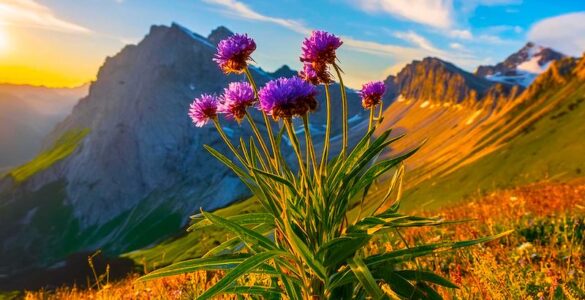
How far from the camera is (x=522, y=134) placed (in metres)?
169

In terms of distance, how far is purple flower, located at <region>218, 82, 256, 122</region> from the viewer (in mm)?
4863

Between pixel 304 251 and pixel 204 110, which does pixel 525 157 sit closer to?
pixel 204 110

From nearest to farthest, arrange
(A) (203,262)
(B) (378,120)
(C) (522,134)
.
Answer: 1. (A) (203,262)
2. (B) (378,120)
3. (C) (522,134)

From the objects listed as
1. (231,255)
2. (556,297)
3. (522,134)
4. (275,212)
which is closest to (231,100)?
(275,212)

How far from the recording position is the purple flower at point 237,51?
4898mm

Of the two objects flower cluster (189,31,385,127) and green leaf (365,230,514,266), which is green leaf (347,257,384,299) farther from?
flower cluster (189,31,385,127)

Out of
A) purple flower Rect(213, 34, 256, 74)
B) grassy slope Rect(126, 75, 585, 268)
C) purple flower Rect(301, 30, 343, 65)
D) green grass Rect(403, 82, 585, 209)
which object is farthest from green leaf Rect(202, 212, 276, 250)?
green grass Rect(403, 82, 585, 209)

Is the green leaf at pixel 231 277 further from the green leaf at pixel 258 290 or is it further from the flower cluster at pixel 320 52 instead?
the flower cluster at pixel 320 52

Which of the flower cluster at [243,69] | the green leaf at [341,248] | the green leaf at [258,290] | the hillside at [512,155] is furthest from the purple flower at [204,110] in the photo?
the hillside at [512,155]

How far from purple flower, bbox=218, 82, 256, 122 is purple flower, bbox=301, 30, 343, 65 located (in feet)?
2.32

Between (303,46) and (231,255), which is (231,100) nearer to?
(303,46)

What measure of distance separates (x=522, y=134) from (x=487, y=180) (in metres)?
37.4

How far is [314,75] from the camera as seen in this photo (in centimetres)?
484

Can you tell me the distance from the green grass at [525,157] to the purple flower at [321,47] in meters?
129
